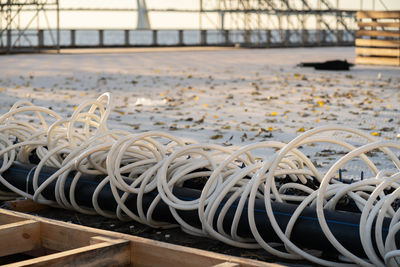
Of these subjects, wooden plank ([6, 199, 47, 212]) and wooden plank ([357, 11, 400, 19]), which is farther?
wooden plank ([357, 11, 400, 19])

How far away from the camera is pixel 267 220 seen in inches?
124

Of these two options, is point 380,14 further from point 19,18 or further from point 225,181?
point 225,181

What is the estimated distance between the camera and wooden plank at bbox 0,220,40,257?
310cm

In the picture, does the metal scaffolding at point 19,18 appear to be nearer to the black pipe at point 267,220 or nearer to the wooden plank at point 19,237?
the black pipe at point 267,220

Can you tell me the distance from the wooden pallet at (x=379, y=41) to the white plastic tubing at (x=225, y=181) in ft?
54.3

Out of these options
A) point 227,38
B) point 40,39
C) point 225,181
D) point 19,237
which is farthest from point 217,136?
point 227,38

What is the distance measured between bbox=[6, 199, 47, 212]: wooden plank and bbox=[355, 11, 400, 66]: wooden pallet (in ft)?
55.4

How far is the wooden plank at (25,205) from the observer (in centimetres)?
392

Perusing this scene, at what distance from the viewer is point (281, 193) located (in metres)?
3.58

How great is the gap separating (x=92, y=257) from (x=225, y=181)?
85 centimetres

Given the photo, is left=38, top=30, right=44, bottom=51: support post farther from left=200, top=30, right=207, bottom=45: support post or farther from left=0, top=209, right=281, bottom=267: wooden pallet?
left=0, top=209, right=281, bottom=267: wooden pallet

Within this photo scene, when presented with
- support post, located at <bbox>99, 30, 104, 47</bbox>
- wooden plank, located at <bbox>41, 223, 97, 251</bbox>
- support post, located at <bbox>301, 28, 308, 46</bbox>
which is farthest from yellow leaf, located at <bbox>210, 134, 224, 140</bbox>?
support post, located at <bbox>301, 28, 308, 46</bbox>

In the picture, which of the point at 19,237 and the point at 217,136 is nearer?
the point at 19,237

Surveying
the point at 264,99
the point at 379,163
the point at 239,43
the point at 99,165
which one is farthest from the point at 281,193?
the point at 239,43
